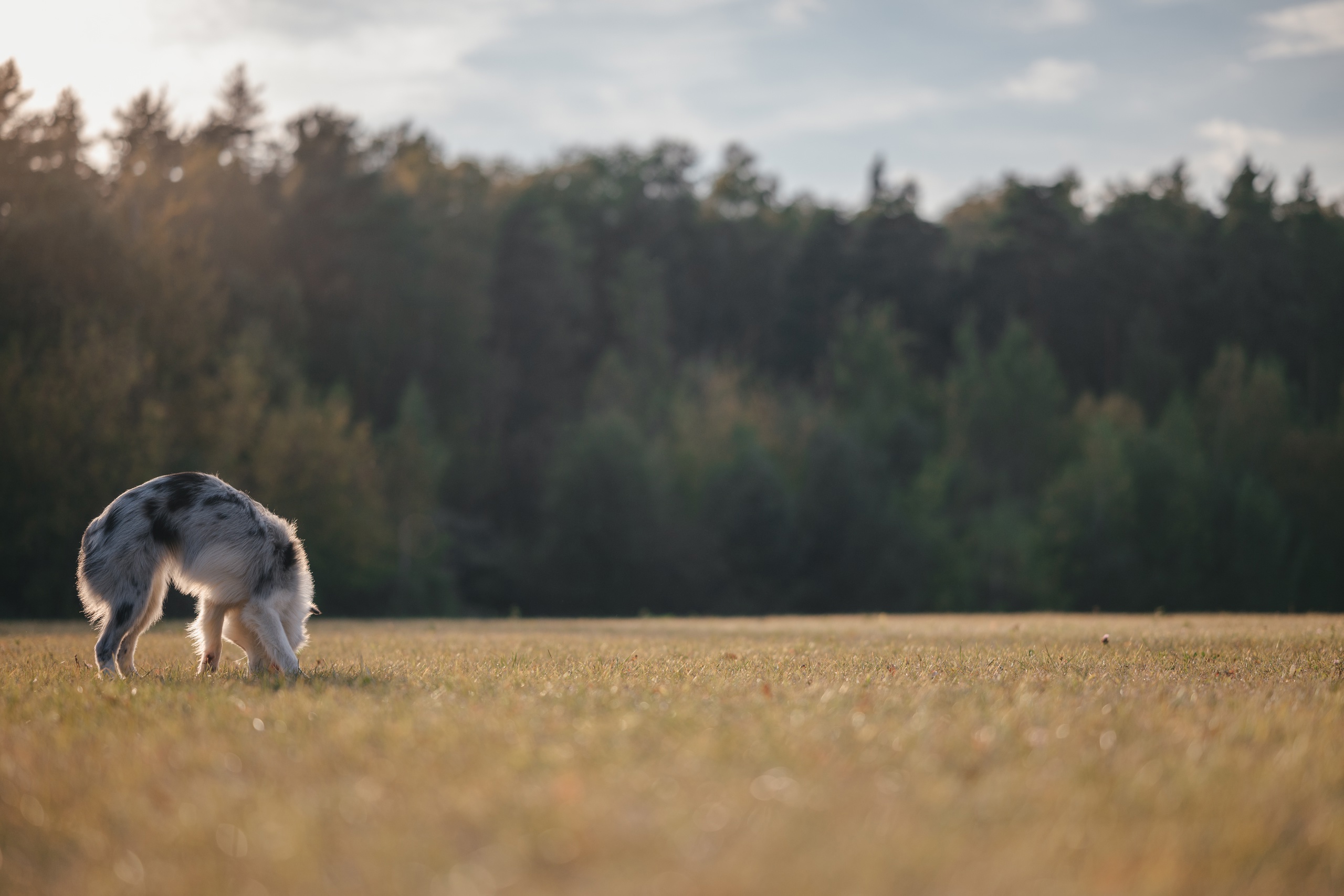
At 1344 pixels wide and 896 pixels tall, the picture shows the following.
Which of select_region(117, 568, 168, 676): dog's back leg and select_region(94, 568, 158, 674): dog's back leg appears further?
select_region(117, 568, 168, 676): dog's back leg

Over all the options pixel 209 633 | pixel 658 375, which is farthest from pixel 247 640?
pixel 658 375

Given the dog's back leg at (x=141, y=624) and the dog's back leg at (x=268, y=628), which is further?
the dog's back leg at (x=141, y=624)

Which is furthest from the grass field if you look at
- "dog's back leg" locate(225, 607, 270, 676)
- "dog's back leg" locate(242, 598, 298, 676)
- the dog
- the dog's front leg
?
the dog's front leg

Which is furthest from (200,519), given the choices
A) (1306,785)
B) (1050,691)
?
(1306,785)

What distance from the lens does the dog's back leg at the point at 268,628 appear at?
30.3 feet

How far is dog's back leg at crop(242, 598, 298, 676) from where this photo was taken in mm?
9227

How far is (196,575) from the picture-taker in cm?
938

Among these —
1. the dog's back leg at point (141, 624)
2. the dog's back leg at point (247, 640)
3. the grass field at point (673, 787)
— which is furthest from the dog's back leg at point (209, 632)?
the grass field at point (673, 787)

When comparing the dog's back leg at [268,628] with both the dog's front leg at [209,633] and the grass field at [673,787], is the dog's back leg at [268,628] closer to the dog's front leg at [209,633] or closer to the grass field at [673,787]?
the dog's front leg at [209,633]

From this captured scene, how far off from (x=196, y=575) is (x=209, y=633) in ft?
2.20

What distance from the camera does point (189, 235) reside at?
50.4 meters

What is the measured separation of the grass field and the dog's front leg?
3.40ft

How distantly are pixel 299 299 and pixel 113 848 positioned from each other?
58.6 metres

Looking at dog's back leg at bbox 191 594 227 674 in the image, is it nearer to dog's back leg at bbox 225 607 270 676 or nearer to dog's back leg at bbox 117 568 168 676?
dog's back leg at bbox 225 607 270 676
